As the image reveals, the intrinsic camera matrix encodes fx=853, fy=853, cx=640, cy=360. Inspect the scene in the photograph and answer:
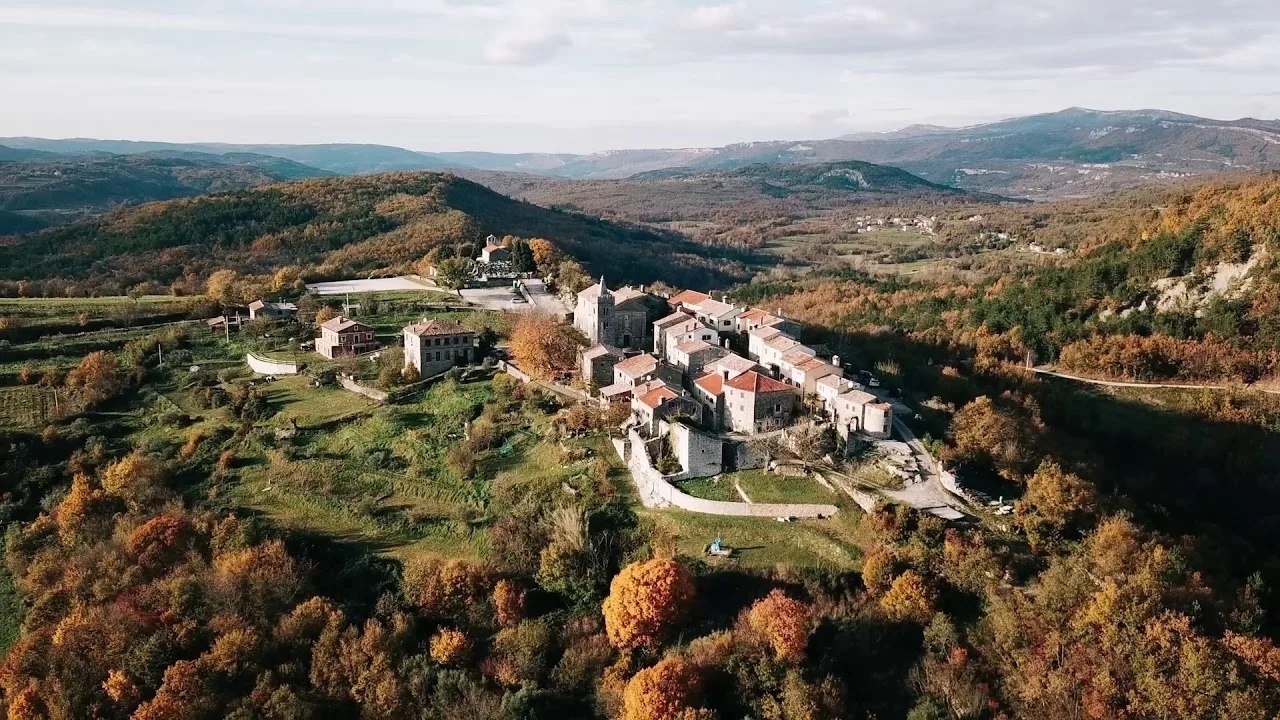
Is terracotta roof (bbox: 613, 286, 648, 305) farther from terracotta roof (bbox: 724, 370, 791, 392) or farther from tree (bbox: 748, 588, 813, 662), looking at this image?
tree (bbox: 748, 588, 813, 662)

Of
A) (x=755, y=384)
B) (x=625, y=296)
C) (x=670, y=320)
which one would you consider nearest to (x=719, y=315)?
(x=670, y=320)

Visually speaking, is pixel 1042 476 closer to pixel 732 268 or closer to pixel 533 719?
pixel 533 719

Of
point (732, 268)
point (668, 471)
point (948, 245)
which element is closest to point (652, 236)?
point (732, 268)

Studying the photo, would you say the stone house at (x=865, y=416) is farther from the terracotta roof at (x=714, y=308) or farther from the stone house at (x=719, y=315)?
the terracotta roof at (x=714, y=308)

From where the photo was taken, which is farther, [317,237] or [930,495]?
[317,237]

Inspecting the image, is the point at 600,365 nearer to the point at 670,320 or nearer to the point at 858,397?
the point at 670,320

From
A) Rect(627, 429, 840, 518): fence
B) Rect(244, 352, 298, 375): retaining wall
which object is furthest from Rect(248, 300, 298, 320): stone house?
Rect(627, 429, 840, 518): fence
